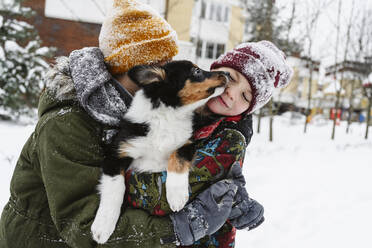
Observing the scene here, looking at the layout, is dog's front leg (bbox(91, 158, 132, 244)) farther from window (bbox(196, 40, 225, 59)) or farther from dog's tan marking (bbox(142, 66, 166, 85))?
window (bbox(196, 40, 225, 59))

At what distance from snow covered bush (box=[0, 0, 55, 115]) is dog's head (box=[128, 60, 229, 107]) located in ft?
26.6

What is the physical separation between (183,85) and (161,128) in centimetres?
36

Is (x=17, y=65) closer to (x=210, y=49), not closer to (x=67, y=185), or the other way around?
(x=67, y=185)

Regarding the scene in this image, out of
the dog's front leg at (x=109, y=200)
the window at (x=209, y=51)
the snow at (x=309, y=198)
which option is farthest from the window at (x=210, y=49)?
the dog's front leg at (x=109, y=200)

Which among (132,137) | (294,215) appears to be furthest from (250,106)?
(294,215)

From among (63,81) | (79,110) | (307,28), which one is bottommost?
(79,110)

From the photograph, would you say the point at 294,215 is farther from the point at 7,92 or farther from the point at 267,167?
the point at 7,92

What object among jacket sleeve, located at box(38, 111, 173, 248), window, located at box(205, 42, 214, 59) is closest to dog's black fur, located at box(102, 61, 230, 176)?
jacket sleeve, located at box(38, 111, 173, 248)

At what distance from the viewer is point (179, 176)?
1.72 metres

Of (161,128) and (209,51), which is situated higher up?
(209,51)

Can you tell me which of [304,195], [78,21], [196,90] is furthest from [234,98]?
[78,21]

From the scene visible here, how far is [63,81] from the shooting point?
62.4 inches

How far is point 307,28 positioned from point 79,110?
1458 centimetres

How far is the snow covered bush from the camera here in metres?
8.55
